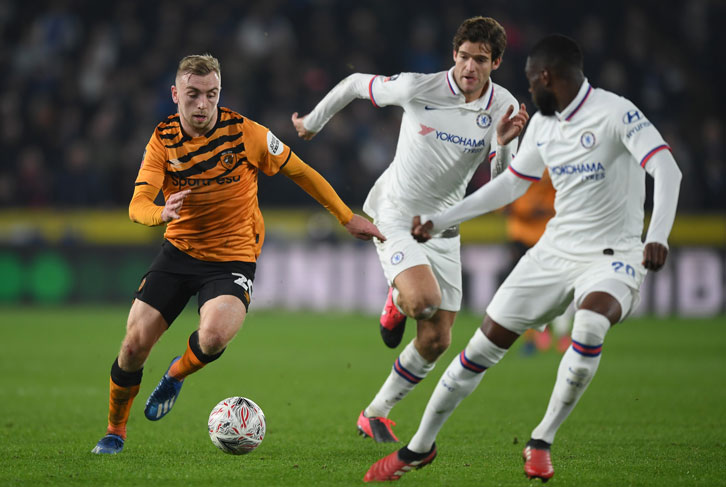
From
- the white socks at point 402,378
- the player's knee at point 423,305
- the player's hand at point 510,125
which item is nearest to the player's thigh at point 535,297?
the player's knee at point 423,305

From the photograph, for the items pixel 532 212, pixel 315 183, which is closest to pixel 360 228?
pixel 315 183

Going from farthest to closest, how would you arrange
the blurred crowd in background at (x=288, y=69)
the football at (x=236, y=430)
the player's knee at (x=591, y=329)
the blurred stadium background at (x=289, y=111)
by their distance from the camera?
the blurred crowd in background at (x=288, y=69)
the blurred stadium background at (x=289, y=111)
the football at (x=236, y=430)
the player's knee at (x=591, y=329)

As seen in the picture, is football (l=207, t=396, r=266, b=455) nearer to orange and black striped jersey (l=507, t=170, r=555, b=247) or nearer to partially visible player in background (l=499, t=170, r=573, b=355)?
partially visible player in background (l=499, t=170, r=573, b=355)

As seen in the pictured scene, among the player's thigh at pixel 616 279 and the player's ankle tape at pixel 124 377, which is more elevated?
the player's thigh at pixel 616 279

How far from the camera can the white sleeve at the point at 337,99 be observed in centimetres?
621

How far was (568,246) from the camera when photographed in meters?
4.97

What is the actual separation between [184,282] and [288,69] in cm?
1167

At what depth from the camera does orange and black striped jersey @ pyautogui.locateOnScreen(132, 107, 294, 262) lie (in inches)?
226

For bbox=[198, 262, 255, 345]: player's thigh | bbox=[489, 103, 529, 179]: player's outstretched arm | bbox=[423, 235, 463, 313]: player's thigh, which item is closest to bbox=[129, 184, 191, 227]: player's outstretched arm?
bbox=[198, 262, 255, 345]: player's thigh

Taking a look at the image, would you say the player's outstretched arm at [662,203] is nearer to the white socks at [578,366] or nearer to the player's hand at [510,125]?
the white socks at [578,366]

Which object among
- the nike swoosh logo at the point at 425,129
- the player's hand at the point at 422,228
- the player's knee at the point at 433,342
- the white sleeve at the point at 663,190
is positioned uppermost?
the nike swoosh logo at the point at 425,129

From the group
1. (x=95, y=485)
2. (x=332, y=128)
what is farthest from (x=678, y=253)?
(x=95, y=485)

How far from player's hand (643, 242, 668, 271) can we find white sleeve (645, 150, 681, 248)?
5 cm

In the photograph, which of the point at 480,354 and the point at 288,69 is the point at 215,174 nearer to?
the point at 480,354
